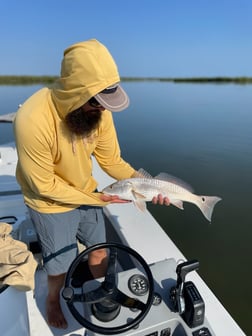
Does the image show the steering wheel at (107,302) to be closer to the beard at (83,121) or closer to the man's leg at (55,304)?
the man's leg at (55,304)

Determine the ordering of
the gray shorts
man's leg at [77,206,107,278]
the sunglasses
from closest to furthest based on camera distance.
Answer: the sunglasses, the gray shorts, man's leg at [77,206,107,278]

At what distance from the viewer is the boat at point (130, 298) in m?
1.31

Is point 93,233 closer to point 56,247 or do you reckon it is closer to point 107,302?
point 56,247

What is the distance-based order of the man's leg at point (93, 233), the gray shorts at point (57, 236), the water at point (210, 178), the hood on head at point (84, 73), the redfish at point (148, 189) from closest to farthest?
the hood on head at point (84, 73) → the gray shorts at point (57, 236) → the man's leg at point (93, 233) → the redfish at point (148, 189) → the water at point (210, 178)

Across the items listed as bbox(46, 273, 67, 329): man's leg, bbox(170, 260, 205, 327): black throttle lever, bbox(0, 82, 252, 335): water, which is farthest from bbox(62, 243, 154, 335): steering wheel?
bbox(0, 82, 252, 335): water

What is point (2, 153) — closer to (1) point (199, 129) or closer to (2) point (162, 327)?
(2) point (162, 327)

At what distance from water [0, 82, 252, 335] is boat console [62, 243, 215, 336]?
6.31 ft

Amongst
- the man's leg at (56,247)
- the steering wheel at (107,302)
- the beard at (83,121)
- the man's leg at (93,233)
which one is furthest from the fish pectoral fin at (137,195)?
the steering wheel at (107,302)

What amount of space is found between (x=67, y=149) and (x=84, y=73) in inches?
17.5

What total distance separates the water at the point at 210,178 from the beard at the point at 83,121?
2.58 meters

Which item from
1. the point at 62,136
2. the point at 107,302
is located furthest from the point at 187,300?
the point at 62,136

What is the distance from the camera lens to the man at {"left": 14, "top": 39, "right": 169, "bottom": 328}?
1.40 metres

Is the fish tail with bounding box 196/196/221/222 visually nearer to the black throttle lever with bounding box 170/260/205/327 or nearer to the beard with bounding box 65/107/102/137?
the black throttle lever with bounding box 170/260/205/327

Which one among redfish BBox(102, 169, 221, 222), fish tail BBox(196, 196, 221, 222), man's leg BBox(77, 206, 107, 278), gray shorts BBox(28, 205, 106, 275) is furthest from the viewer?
fish tail BBox(196, 196, 221, 222)
